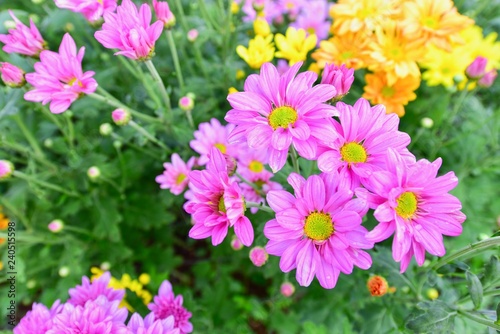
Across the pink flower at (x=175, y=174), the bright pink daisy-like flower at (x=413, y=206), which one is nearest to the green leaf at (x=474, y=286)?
the bright pink daisy-like flower at (x=413, y=206)

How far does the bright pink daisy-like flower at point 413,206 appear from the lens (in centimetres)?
115

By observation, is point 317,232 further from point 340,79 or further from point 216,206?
point 340,79

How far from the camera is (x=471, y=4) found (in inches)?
114

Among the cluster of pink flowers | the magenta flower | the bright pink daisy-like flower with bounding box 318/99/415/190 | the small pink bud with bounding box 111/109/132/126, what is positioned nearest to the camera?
the bright pink daisy-like flower with bounding box 318/99/415/190

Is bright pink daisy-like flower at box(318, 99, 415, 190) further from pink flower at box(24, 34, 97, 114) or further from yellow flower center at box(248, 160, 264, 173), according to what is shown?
pink flower at box(24, 34, 97, 114)

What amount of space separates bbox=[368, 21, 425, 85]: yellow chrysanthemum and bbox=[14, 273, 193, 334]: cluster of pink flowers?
1.42 metres

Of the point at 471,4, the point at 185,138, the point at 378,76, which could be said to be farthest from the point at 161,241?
the point at 471,4

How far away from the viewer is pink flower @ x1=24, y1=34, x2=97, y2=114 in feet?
5.16

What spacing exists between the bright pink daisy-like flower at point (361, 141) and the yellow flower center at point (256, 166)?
1.96 ft

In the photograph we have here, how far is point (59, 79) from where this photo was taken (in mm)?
1654

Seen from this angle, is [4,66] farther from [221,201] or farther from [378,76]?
[378,76]

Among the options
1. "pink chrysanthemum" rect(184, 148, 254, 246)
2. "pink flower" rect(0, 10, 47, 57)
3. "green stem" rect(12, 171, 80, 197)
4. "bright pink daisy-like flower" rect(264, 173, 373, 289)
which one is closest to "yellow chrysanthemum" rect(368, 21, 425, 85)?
"bright pink daisy-like flower" rect(264, 173, 373, 289)

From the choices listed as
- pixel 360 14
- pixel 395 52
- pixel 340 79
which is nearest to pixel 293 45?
pixel 360 14

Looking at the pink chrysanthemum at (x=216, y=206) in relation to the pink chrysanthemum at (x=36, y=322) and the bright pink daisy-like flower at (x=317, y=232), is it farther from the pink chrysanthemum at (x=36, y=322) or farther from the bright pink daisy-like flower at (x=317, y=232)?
the pink chrysanthemum at (x=36, y=322)
